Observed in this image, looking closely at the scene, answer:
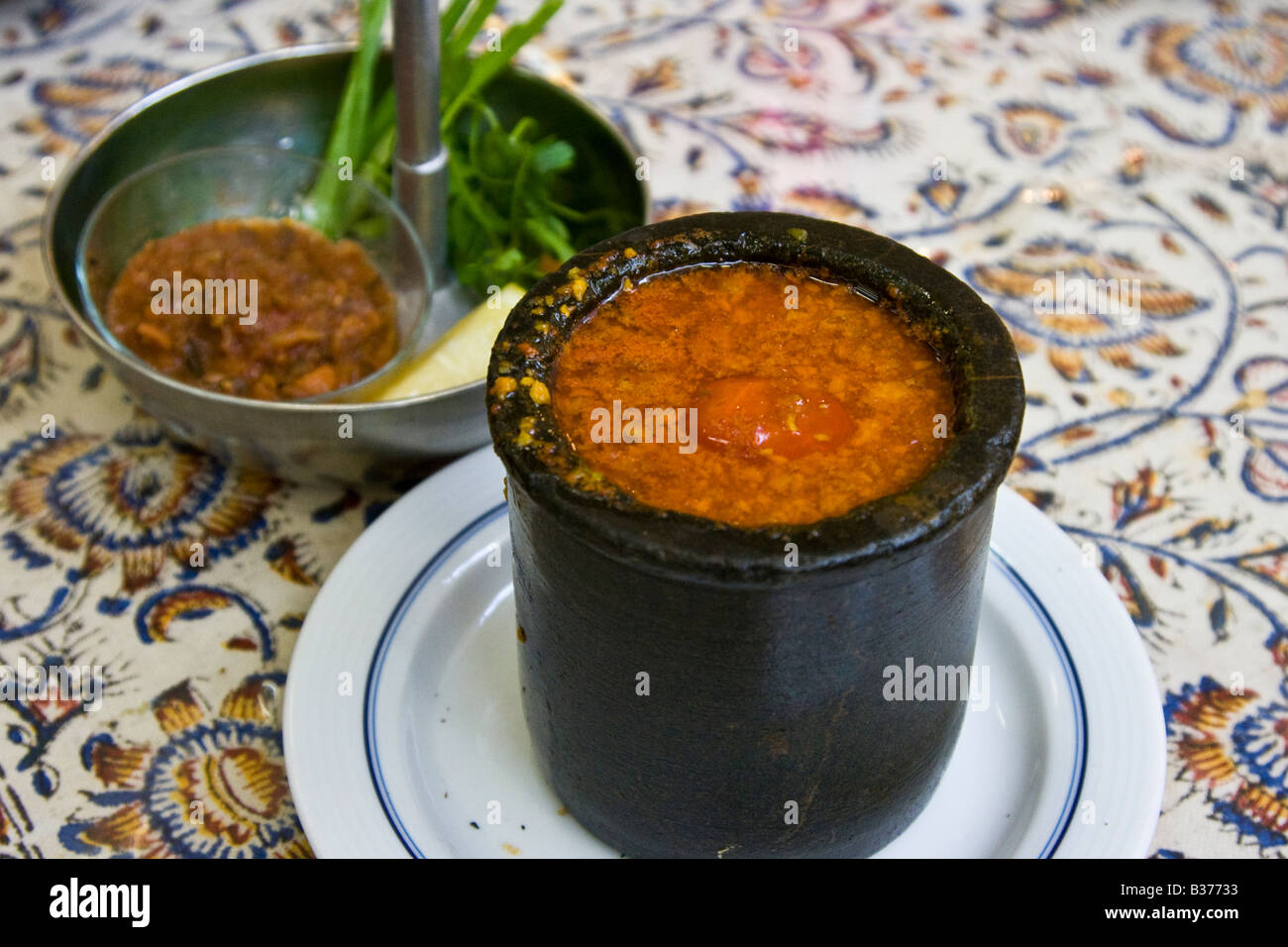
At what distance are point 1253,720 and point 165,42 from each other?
7.33 ft

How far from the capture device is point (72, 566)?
5.70ft

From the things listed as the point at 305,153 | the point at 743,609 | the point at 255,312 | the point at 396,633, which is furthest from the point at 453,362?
the point at 743,609

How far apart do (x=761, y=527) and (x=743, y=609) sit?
0.27ft

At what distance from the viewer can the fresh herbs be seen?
6.56 feet

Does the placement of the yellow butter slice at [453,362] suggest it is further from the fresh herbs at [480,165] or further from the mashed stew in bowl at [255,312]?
the fresh herbs at [480,165]

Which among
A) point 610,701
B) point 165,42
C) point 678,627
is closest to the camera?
point 678,627

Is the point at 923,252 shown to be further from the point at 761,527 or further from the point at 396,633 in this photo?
the point at 761,527

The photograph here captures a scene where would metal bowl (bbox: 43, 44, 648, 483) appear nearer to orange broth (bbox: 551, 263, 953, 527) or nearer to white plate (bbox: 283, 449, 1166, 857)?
white plate (bbox: 283, 449, 1166, 857)

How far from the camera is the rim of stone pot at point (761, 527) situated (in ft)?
3.57

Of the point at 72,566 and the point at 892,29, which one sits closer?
the point at 72,566

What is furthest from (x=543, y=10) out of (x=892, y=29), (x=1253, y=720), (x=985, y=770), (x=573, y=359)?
(x=1253, y=720)

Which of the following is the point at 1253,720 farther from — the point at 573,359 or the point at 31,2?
the point at 31,2

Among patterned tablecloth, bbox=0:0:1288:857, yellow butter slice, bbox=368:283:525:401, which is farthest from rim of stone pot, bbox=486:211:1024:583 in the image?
patterned tablecloth, bbox=0:0:1288:857

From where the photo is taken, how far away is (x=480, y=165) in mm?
2074
